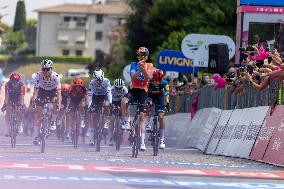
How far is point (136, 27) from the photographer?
3310 inches

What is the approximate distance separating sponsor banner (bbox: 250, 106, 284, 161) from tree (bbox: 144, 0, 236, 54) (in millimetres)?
48077

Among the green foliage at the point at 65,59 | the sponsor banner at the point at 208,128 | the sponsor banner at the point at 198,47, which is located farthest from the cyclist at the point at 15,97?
the green foliage at the point at 65,59

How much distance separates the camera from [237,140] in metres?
23.6

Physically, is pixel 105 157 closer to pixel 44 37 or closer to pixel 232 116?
pixel 232 116

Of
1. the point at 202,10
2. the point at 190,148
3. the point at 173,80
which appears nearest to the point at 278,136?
the point at 190,148

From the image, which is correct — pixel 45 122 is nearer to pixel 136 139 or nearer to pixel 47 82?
pixel 47 82

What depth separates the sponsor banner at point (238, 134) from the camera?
23.4 metres

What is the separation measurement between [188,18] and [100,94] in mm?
47910

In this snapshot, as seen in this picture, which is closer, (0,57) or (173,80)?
(173,80)

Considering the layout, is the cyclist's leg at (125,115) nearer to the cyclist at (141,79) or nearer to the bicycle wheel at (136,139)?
the cyclist at (141,79)

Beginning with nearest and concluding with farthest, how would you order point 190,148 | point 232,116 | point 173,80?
point 232,116 < point 190,148 < point 173,80

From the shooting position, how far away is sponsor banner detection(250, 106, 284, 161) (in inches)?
828

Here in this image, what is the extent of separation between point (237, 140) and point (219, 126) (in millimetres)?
2471

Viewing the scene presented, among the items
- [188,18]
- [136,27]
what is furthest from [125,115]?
[136,27]
